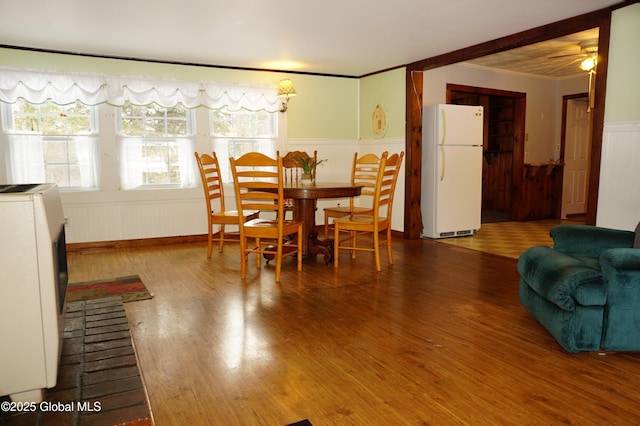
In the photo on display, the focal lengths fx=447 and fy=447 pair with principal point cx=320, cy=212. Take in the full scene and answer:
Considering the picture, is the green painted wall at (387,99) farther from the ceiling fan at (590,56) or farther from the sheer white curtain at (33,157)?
the sheer white curtain at (33,157)

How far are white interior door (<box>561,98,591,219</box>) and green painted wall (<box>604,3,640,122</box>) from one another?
14.6ft

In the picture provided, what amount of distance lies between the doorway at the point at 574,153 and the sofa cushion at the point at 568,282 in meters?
5.77

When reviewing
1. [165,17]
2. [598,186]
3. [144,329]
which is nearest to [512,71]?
[598,186]

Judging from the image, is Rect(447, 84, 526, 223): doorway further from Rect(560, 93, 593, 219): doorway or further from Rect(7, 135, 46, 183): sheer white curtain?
Rect(7, 135, 46, 183): sheer white curtain

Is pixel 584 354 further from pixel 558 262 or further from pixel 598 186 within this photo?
pixel 598 186

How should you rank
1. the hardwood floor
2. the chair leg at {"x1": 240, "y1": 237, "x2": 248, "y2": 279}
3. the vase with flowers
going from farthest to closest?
the vase with flowers
the chair leg at {"x1": 240, "y1": 237, "x2": 248, "y2": 279}
the hardwood floor

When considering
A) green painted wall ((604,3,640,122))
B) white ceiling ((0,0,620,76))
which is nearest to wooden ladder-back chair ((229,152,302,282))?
white ceiling ((0,0,620,76))

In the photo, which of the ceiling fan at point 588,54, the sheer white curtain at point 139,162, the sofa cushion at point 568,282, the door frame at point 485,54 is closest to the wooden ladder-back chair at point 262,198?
the sofa cushion at point 568,282

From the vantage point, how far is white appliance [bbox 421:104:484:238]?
5.67 meters

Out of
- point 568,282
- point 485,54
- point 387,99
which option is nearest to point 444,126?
point 387,99

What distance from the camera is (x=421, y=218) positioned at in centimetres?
592

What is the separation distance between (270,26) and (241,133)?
202cm

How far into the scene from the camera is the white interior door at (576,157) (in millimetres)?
7625

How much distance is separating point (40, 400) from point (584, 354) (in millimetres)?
2422
